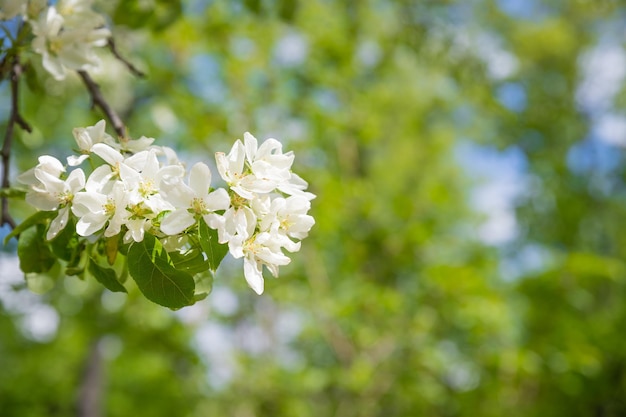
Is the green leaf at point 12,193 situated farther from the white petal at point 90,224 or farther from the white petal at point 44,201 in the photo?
the white petal at point 90,224

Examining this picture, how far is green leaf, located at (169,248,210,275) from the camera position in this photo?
90 cm

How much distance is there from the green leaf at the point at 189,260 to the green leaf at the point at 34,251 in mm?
281

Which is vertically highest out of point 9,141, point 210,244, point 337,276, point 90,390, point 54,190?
point 210,244

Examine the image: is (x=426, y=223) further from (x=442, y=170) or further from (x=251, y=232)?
(x=442, y=170)

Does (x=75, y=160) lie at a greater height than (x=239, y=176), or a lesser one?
lesser

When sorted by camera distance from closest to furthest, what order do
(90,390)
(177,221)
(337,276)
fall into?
1. (177,221)
2. (337,276)
3. (90,390)

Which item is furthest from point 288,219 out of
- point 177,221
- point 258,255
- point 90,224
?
point 90,224

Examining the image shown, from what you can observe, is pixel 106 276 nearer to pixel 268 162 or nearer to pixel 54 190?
pixel 54 190

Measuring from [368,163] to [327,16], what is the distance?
5.80m

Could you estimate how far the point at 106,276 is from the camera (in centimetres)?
96

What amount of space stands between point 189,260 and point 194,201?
100mm

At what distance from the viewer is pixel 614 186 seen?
34.5 ft

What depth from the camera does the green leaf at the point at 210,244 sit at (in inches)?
33.8

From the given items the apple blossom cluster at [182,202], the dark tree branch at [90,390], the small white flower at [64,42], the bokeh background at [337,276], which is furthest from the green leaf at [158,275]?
the dark tree branch at [90,390]
